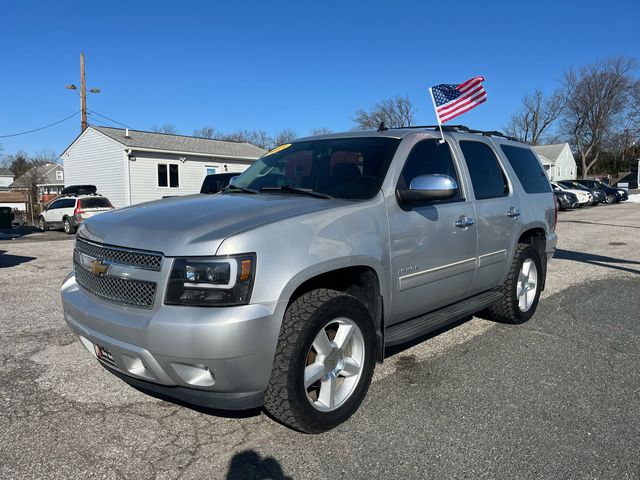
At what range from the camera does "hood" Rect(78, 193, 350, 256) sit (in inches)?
104

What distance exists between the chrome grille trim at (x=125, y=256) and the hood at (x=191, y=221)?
3cm

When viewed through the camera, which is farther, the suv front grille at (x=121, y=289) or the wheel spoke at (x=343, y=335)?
the wheel spoke at (x=343, y=335)

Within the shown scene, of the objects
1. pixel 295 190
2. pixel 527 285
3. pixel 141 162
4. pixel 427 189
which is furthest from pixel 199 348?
pixel 141 162

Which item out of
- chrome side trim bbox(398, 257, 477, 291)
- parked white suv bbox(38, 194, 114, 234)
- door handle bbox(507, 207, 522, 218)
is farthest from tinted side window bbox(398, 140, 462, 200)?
parked white suv bbox(38, 194, 114, 234)

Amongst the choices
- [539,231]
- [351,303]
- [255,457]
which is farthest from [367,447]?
[539,231]

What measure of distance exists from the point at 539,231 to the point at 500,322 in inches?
43.0

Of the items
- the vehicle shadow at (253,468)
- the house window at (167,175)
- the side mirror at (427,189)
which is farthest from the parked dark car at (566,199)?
the vehicle shadow at (253,468)

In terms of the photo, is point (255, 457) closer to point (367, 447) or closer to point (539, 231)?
point (367, 447)

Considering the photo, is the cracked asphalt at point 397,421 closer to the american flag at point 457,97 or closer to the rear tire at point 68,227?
the american flag at point 457,97

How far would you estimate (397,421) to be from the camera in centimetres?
314

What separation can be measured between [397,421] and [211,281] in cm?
151

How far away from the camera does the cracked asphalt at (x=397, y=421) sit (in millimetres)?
2666

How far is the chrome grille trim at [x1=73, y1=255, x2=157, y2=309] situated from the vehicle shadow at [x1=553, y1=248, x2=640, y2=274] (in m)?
8.30

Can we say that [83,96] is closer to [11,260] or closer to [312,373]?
[11,260]
